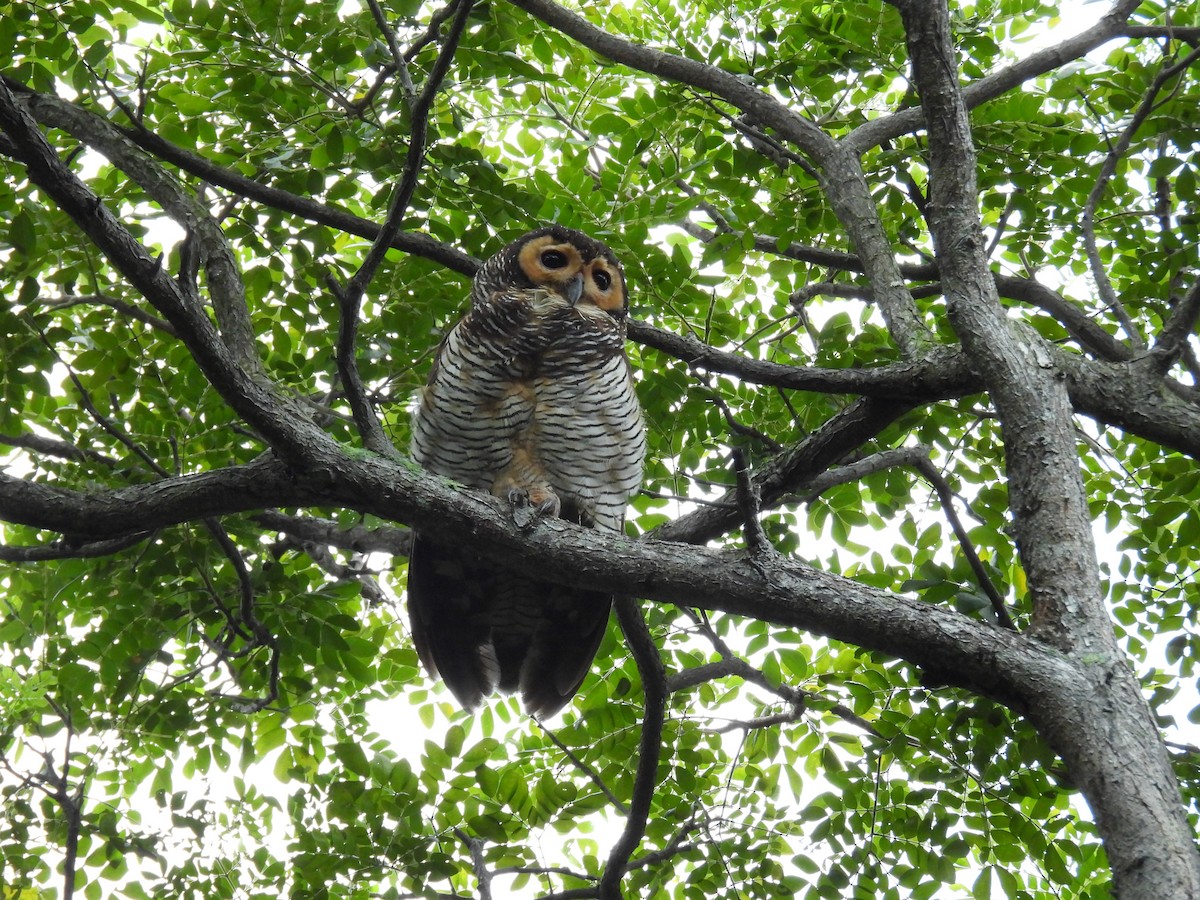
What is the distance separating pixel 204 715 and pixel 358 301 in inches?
93.7

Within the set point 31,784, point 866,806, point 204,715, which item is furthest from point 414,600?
point 866,806

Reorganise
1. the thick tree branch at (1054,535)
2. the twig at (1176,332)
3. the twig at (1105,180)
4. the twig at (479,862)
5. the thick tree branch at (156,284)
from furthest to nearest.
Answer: the twig at (1105,180) → the twig at (479,862) → the twig at (1176,332) → the thick tree branch at (156,284) → the thick tree branch at (1054,535)

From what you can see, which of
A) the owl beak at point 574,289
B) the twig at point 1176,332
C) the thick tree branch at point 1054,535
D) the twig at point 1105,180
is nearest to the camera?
the thick tree branch at point 1054,535

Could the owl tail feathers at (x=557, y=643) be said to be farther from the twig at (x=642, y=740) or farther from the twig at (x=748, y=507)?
the twig at (x=748, y=507)

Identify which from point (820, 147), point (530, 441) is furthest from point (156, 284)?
point (820, 147)

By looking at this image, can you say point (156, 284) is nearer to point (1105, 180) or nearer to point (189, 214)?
point (189, 214)

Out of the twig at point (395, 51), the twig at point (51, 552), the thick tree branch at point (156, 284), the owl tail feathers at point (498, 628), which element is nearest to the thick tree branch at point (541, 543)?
the thick tree branch at point (156, 284)

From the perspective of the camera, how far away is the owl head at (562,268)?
436 centimetres

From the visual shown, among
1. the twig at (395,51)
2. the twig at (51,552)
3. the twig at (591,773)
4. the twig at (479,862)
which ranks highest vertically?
the twig at (395,51)

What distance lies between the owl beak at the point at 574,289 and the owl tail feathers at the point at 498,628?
1.12m

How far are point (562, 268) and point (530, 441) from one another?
75 cm

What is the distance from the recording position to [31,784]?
358 centimetres

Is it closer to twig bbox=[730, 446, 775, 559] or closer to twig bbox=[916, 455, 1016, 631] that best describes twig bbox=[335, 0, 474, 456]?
twig bbox=[730, 446, 775, 559]

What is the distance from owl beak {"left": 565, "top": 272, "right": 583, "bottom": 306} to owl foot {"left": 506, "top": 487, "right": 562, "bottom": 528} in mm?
792
